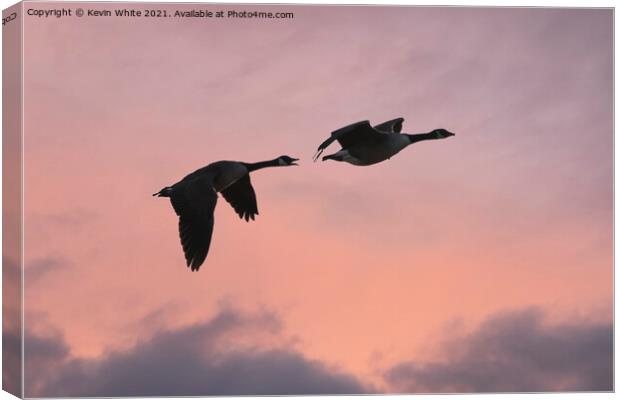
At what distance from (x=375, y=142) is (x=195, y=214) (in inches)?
78.0

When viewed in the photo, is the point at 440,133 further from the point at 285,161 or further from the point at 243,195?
the point at 243,195

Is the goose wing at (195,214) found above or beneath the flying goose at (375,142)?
beneath

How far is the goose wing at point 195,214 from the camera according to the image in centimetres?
1102

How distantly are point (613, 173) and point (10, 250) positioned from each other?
5.94 meters

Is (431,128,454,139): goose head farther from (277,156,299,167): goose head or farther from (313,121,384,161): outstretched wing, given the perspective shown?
(277,156,299,167): goose head

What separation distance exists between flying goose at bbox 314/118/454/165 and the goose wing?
124 cm

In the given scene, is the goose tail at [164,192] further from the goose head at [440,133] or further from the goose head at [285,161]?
the goose head at [440,133]

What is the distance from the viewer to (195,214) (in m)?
11.0

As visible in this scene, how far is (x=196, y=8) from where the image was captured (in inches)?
464

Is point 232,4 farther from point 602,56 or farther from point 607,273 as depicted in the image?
point 607,273

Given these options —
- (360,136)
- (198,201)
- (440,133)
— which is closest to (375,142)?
(360,136)

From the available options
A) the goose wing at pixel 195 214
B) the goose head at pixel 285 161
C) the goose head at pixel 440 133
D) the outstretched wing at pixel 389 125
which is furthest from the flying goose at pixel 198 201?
the goose head at pixel 440 133

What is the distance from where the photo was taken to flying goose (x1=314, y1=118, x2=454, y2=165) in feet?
38.7

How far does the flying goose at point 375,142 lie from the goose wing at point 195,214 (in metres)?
1.24
